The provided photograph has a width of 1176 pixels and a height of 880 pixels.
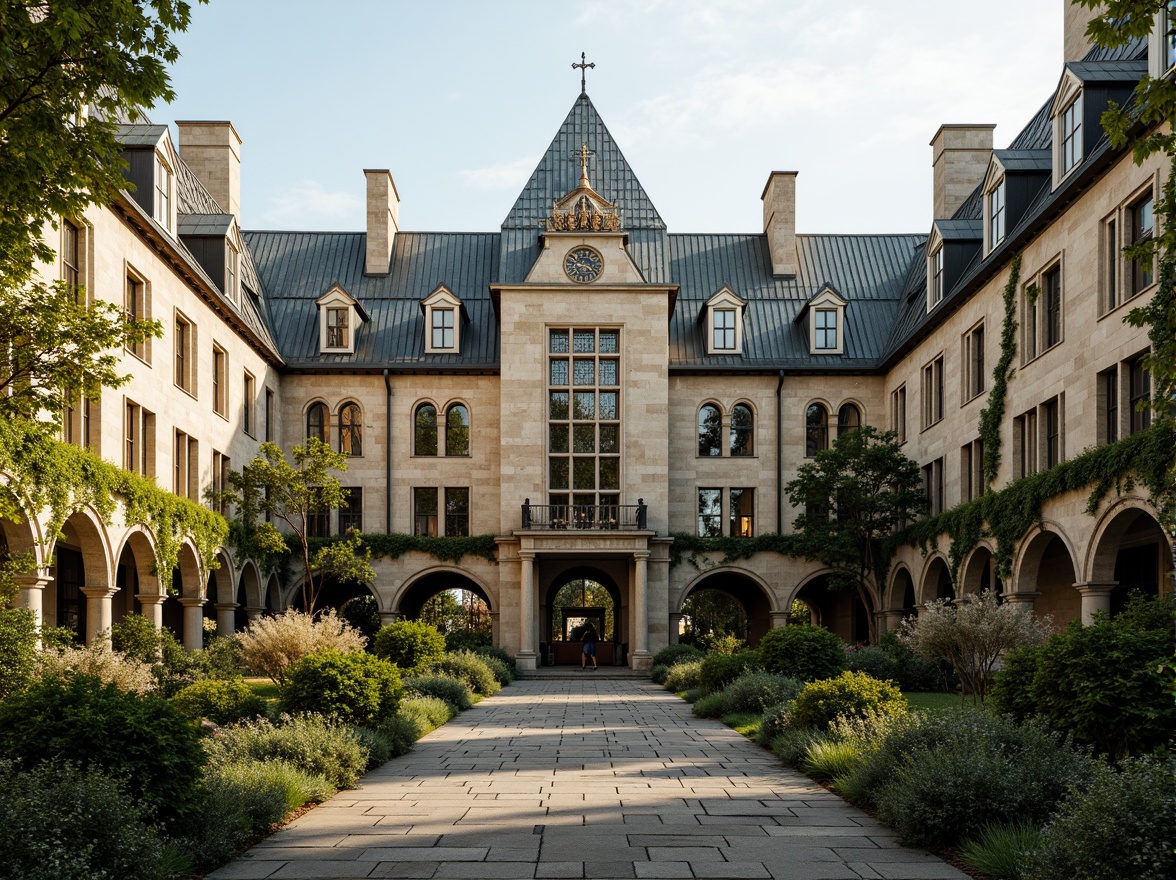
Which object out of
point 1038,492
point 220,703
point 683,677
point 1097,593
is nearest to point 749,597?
point 683,677

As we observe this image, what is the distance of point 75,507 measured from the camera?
21.6 meters

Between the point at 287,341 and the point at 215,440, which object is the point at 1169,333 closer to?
the point at 215,440

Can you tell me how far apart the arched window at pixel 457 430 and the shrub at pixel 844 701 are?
26567 mm

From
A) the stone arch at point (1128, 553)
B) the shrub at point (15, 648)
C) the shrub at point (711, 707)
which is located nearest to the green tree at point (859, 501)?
the stone arch at point (1128, 553)

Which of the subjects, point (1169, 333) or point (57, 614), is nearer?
point (1169, 333)

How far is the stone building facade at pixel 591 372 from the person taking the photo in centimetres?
2783

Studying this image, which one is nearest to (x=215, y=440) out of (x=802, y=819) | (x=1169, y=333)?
(x=802, y=819)

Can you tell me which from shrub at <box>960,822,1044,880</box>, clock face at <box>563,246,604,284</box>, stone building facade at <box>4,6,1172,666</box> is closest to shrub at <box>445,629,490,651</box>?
stone building facade at <box>4,6,1172,666</box>

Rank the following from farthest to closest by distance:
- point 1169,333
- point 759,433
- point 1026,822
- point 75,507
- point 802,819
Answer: point 759,433 < point 75,507 < point 802,819 < point 1026,822 < point 1169,333

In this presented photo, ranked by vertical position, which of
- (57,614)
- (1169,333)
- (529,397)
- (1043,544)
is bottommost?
(57,614)

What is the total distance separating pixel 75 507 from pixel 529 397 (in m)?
18.7

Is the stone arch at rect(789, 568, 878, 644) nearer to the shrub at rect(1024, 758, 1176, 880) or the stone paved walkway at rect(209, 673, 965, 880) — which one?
the stone paved walkway at rect(209, 673, 965, 880)

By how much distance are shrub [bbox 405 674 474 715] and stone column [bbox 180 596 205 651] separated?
401 inches

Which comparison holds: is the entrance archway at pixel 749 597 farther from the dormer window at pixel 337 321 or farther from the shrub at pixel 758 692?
the shrub at pixel 758 692
